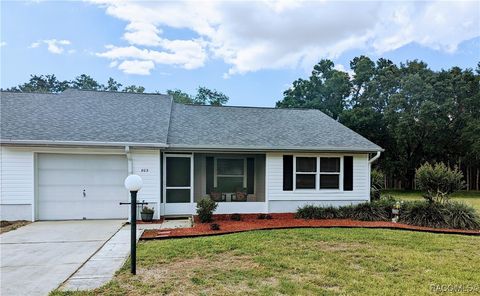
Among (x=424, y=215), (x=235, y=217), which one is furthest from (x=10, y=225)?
(x=424, y=215)

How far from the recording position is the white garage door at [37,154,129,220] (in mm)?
9867

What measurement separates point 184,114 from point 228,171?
3.32 m

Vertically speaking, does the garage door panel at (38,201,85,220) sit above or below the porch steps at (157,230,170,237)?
above

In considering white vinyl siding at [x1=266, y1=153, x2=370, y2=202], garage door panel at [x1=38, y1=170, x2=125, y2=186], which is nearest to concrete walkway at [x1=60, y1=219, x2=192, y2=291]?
garage door panel at [x1=38, y1=170, x2=125, y2=186]

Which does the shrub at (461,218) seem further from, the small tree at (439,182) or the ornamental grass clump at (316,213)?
the ornamental grass clump at (316,213)

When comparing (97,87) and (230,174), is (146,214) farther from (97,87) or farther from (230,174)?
(97,87)

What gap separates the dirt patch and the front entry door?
166 inches

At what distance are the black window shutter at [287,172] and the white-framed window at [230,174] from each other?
2.12 meters

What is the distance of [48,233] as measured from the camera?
26.3 ft

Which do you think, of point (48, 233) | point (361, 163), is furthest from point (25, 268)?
point (361, 163)

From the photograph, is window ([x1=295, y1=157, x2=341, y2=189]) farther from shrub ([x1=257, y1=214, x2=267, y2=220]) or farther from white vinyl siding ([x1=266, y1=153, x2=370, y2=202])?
shrub ([x1=257, y1=214, x2=267, y2=220])

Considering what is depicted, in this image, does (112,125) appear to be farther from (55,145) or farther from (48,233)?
(48,233)

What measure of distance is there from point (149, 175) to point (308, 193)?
→ 5.60 metres

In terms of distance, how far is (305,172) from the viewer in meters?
11.1
